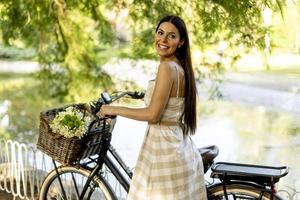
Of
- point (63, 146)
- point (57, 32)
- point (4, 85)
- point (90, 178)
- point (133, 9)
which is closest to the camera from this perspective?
point (63, 146)

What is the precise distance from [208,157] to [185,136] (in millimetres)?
263

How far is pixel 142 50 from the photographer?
5.46 m

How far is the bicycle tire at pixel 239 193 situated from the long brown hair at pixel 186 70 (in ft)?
1.39

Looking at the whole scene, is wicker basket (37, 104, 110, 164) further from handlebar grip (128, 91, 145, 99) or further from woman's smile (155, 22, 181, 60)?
woman's smile (155, 22, 181, 60)

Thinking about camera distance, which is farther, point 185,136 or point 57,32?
point 57,32

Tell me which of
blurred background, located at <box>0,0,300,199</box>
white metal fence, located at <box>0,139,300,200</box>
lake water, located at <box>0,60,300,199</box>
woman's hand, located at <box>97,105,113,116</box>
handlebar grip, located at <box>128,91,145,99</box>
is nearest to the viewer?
woman's hand, located at <box>97,105,113,116</box>

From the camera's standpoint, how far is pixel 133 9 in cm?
486

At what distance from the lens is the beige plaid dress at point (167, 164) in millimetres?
2336

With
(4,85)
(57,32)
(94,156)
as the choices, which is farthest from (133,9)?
(4,85)

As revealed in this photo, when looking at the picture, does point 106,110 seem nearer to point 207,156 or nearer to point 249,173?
point 207,156

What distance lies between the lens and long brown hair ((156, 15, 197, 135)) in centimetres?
227

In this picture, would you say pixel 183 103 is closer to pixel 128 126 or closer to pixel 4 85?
pixel 128 126

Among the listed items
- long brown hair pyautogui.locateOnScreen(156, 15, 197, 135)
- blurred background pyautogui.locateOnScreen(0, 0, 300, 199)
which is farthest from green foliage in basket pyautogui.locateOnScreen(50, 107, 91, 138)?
blurred background pyautogui.locateOnScreen(0, 0, 300, 199)


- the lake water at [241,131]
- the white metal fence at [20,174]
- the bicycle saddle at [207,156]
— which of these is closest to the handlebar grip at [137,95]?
the bicycle saddle at [207,156]
